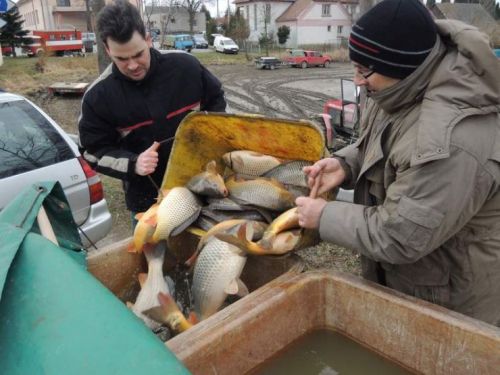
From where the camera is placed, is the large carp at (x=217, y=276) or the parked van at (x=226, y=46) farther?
the parked van at (x=226, y=46)

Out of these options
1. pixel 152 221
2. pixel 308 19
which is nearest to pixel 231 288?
pixel 152 221

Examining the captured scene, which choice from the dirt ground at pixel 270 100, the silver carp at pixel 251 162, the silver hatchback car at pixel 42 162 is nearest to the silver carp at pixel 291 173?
the silver carp at pixel 251 162

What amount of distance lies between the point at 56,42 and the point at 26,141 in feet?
152

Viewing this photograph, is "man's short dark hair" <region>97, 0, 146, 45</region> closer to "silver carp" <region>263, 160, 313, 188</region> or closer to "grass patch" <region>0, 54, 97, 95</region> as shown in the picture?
"silver carp" <region>263, 160, 313, 188</region>

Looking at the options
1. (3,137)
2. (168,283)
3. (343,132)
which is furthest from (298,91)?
(168,283)

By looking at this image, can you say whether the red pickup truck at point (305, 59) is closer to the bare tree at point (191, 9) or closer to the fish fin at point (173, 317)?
the bare tree at point (191, 9)

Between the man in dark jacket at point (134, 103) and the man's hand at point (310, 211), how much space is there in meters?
1.37

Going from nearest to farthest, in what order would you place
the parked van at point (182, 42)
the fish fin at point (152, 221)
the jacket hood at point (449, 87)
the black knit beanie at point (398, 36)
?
1. the jacket hood at point (449, 87)
2. the black knit beanie at point (398, 36)
3. the fish fin at point (152, 221)
4. the parked van at point (182, 42)

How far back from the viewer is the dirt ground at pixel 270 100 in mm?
5023

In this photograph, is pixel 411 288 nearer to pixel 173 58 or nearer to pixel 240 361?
pixel 240 361

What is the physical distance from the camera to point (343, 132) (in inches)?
372

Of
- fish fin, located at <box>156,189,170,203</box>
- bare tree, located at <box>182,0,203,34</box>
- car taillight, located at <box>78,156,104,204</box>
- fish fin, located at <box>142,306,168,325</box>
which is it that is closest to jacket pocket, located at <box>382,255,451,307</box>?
fish fin, located at <box>142,306,168,325</box>

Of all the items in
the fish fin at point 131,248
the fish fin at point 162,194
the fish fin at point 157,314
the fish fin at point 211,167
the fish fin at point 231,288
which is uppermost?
the fish fin at point 211,167

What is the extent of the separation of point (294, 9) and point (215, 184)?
66206 mm
